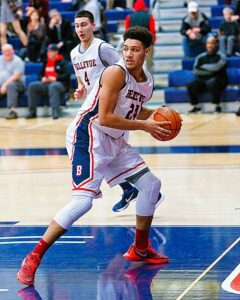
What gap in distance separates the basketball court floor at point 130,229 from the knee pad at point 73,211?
35 cm

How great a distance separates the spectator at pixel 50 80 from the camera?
17.1 metres

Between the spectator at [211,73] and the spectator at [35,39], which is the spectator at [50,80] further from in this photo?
the spectator at [211,73]

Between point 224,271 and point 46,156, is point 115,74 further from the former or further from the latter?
point 46,156

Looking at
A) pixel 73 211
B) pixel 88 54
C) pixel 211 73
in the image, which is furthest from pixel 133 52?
pixel 211 73

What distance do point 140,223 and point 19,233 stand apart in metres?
1.38

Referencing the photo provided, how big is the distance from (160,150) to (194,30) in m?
5.85

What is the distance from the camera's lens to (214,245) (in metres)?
6.93

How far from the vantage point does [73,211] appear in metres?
6.12

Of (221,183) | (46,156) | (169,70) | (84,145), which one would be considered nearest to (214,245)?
(84,145)

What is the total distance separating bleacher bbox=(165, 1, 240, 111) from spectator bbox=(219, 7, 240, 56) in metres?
0.43

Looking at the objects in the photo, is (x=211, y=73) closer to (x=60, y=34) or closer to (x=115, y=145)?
(x=60, y=34)

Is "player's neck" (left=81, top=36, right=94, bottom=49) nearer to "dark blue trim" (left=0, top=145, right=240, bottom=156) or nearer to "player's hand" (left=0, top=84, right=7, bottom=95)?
"dark blue trim" (left=0, top=145, right=240, bottom=156)

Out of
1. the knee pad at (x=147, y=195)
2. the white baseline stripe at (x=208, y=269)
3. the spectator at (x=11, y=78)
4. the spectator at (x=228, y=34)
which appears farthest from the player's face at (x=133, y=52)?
the spectator at (x=228, y=34)

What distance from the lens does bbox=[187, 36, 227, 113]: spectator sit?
54.5ft
